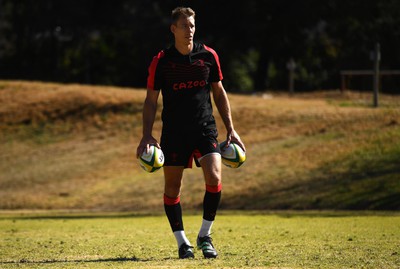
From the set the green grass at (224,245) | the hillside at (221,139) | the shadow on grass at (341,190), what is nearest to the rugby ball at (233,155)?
the green grass at (224,245)

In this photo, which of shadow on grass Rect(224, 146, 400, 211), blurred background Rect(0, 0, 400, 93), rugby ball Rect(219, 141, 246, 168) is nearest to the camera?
rugby ball Rect(219, 141, 246, 168)

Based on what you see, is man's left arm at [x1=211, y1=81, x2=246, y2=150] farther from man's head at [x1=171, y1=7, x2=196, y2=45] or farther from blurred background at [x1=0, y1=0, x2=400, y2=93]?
blurred background at [x1=0, y1=0, x2=400, y2=93]

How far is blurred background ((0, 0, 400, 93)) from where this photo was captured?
46.8m

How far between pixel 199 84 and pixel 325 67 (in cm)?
4774

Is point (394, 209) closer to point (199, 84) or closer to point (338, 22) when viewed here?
point (199, 84)

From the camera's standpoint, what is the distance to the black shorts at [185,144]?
9.10 m

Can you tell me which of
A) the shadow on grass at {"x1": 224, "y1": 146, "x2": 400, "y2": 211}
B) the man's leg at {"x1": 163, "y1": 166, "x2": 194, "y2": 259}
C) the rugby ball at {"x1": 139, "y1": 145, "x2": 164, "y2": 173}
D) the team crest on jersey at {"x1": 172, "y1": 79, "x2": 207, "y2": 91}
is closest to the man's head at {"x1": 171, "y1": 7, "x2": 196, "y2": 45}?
the team crest on jersey at {"x1": 172, "y1": 79, "x2": 207, "y2": 91}

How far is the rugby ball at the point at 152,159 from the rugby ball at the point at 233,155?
2.57ft

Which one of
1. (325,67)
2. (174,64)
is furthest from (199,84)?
(325,67)

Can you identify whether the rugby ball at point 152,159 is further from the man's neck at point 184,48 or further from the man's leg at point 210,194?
the man's neck at point 184,48

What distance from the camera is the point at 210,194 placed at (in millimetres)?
9242

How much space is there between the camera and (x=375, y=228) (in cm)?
1391

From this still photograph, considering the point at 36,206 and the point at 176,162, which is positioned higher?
the point at 176,162

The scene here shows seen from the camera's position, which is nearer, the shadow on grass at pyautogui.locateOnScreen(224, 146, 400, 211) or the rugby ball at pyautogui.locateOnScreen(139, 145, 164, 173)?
the rugby ball at pyautogui.locateOnScreen(139, 145, 164, 173)
